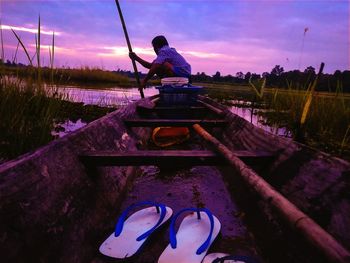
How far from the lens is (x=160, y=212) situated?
211 centimetres

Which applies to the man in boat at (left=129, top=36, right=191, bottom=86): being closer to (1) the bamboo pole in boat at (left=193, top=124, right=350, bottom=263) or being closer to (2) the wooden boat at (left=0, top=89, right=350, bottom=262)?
(2) the wooden boat at (left=0, top=89, right=350, bottom=262)

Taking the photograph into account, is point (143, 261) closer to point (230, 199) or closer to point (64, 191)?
point (64, 191)

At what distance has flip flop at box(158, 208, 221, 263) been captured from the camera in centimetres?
165

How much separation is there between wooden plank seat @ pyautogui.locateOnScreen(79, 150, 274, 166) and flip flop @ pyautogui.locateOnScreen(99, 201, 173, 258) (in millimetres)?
299

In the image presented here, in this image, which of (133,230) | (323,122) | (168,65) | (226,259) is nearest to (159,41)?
(168,65)

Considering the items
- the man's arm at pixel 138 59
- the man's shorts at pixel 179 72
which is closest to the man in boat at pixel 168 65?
the man's shorts at pixel 179 72

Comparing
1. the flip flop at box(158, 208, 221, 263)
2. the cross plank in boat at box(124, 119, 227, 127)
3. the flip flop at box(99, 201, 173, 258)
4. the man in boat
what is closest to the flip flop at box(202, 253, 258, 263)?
the flip flop at box(158, 208, 221, 263)

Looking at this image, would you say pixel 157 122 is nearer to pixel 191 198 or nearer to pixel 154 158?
pixel 191 198

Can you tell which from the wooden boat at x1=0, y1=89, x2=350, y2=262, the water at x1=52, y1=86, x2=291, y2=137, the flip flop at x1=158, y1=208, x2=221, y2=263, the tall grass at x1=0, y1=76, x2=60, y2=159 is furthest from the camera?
the water at x1=52, y1=86, x2=291, y2=137

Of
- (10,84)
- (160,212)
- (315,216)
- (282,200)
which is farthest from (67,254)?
(10,84)

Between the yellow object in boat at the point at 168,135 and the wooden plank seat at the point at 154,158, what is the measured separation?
2270mm

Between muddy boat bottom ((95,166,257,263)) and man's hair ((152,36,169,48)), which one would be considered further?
man's hair ((152,36,169,48))

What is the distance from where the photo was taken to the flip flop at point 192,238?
165 cm

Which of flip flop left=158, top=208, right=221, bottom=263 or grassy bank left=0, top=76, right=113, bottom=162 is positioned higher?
grassy bank left=0, top=76, right=113, bottom=162
